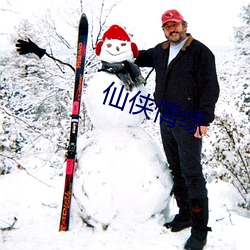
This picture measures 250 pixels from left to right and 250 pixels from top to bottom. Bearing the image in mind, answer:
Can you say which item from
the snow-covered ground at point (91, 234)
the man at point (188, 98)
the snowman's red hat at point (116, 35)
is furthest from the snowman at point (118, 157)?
the man at point (188, 98)

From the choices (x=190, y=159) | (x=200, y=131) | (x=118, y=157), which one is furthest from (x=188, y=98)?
(x=118, y=157)

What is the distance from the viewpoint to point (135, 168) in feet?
9.28

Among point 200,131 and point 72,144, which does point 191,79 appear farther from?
point 72,144

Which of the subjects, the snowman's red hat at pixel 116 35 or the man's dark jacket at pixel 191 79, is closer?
the man's dark jacket at pixel 191 79

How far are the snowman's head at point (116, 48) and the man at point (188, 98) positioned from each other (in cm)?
40

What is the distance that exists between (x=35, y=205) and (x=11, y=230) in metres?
0.66

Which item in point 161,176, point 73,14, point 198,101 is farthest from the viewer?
point 73,14

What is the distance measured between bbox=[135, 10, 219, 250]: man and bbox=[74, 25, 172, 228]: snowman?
32 cm

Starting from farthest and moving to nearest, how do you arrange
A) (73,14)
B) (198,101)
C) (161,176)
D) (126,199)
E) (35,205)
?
(73,14) → (35,205) → (161,176) → (126,199) → (198,101)

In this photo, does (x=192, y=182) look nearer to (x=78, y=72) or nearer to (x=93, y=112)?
(x=93, y=112)

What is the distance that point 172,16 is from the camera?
8.11 feet

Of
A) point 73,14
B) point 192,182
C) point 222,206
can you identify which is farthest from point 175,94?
point 73,14

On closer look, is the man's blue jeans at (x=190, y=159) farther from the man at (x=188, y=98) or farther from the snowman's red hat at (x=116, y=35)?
the snowman's red hat at (x=116, y=35)

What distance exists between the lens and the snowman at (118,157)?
2779mm
